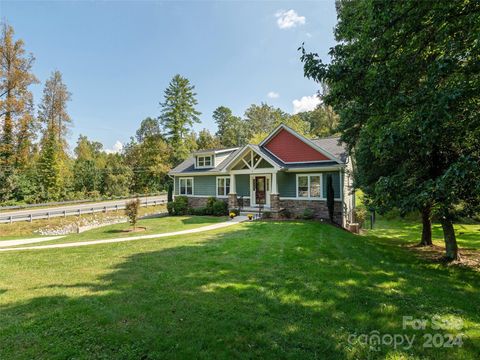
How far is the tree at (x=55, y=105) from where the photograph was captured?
3341 centimetres

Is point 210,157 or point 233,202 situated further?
point 210,157

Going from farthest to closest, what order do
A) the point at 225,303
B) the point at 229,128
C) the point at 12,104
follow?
the point at 229,128
the point at 12,104
the point at 225,303

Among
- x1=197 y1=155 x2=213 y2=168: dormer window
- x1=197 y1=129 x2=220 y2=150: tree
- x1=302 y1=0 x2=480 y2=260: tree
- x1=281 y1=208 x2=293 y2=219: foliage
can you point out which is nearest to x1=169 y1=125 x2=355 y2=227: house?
x1=281 y1=208 x2=293 y2=219: foliage

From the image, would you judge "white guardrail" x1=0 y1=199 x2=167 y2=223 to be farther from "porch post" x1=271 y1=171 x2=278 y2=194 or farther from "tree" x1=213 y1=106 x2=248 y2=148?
"tree" x1=213 y1=106 x2=248 y2=148

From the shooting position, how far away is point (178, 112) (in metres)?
42.5

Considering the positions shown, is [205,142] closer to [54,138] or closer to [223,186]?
[54,138]

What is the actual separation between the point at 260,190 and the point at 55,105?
31.9m

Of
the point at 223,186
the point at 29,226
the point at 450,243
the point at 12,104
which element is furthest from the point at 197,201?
the point at 12,104

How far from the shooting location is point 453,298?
204 inches

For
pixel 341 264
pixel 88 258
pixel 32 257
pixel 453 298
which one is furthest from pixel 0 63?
pixel 453 298

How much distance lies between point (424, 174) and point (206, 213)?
14241 mm

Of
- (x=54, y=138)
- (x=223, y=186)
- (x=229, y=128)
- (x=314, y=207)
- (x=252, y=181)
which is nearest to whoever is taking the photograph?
(x=314, y=207)

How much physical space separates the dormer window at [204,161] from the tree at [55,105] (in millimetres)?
23003

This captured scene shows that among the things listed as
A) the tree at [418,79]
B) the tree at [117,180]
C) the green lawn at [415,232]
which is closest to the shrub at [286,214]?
the green lawn at [415,232]
